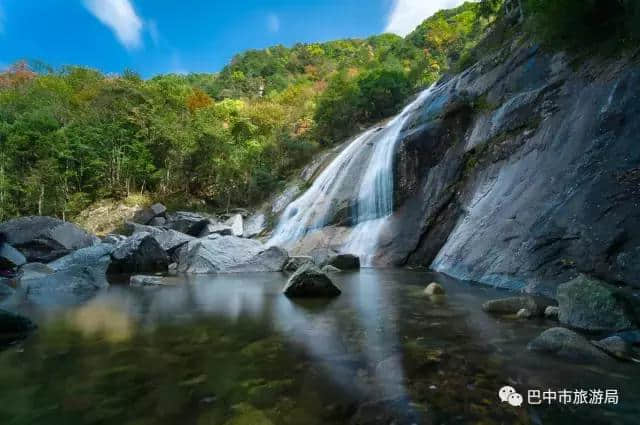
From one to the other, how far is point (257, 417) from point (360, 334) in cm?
239

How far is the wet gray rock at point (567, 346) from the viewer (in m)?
3.49

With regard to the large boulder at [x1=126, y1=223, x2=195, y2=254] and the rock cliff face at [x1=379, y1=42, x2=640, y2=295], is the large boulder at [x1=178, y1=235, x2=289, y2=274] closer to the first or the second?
the large boulder at [x1=126, y1=223, x2=195, y2=254]

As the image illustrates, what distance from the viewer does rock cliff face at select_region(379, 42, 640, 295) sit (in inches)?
251

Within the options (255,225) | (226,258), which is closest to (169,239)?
(226,258)

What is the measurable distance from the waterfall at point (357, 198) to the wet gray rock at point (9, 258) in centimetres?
1009

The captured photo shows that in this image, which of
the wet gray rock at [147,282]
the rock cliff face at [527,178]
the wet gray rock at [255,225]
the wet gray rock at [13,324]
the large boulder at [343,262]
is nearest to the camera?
the wet gray rock at [13,324]

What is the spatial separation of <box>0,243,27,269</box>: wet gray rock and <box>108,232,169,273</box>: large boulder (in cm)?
322

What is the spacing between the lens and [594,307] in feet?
14.9

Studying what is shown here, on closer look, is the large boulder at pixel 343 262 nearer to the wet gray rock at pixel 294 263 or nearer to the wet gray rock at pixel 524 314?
the wet gray rock at pixel 294 263

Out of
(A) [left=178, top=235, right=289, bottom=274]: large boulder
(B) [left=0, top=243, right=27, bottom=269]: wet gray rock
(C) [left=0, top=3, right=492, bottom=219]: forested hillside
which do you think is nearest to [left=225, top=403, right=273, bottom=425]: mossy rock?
(A) [left=178, top=235, right=289, bottom=274]: large boulder

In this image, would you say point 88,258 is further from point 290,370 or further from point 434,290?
point 290,370

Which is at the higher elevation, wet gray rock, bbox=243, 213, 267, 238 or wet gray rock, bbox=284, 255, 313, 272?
wet gray rock, bbox=243, 213, 267, 238

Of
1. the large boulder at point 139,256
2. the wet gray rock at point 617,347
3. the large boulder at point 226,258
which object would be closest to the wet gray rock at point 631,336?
the wet gray rock at point 617,347

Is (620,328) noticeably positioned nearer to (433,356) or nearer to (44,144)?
(433,356)
